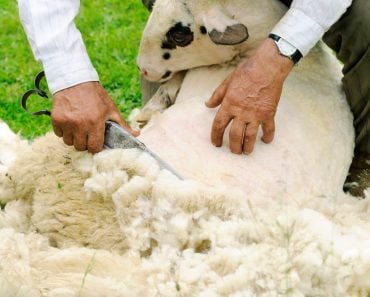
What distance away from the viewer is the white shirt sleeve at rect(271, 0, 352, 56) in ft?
8.29

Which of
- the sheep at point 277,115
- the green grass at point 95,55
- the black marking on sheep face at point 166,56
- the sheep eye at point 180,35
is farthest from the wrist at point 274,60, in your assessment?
the green grass at point 95,55

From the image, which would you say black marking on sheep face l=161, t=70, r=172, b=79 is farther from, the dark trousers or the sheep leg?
the dark trousers

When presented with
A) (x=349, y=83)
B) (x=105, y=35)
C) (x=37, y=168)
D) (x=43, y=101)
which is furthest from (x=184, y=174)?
(x=105, y=35)

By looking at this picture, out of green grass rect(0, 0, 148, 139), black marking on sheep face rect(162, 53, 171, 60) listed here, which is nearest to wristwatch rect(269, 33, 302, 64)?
black marking on sheep face rect(162, 53, 171, 60)

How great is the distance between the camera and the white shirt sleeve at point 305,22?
2525mm

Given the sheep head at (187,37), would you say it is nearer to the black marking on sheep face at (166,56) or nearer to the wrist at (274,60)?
the black marking on sheep face at (166,56)

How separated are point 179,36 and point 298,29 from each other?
48 cm

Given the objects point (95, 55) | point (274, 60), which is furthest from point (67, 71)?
point (95, 55)

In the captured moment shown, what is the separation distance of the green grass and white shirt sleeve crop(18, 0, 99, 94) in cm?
152

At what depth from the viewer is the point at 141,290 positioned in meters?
1.89

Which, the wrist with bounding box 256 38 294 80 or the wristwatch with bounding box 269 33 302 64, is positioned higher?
the wristwatch with bounding box 269 33 302 64

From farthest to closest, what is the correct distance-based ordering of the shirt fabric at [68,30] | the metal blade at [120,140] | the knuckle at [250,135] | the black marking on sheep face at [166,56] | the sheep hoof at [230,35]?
the black marking on sheep face at [166,56]
the sheep hoof at [230,35]
the shirt fabric at [68,30]
the knuckle at [250,135]
the metal blade at [120,140]

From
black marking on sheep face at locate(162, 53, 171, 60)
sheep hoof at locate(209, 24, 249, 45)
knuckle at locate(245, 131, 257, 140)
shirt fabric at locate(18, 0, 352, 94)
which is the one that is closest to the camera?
knuckle at locate(245, 131, 257, 140)

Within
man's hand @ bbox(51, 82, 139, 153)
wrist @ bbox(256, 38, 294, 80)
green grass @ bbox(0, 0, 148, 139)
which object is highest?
wrist @ bbox(256, 38, 294, 80)
